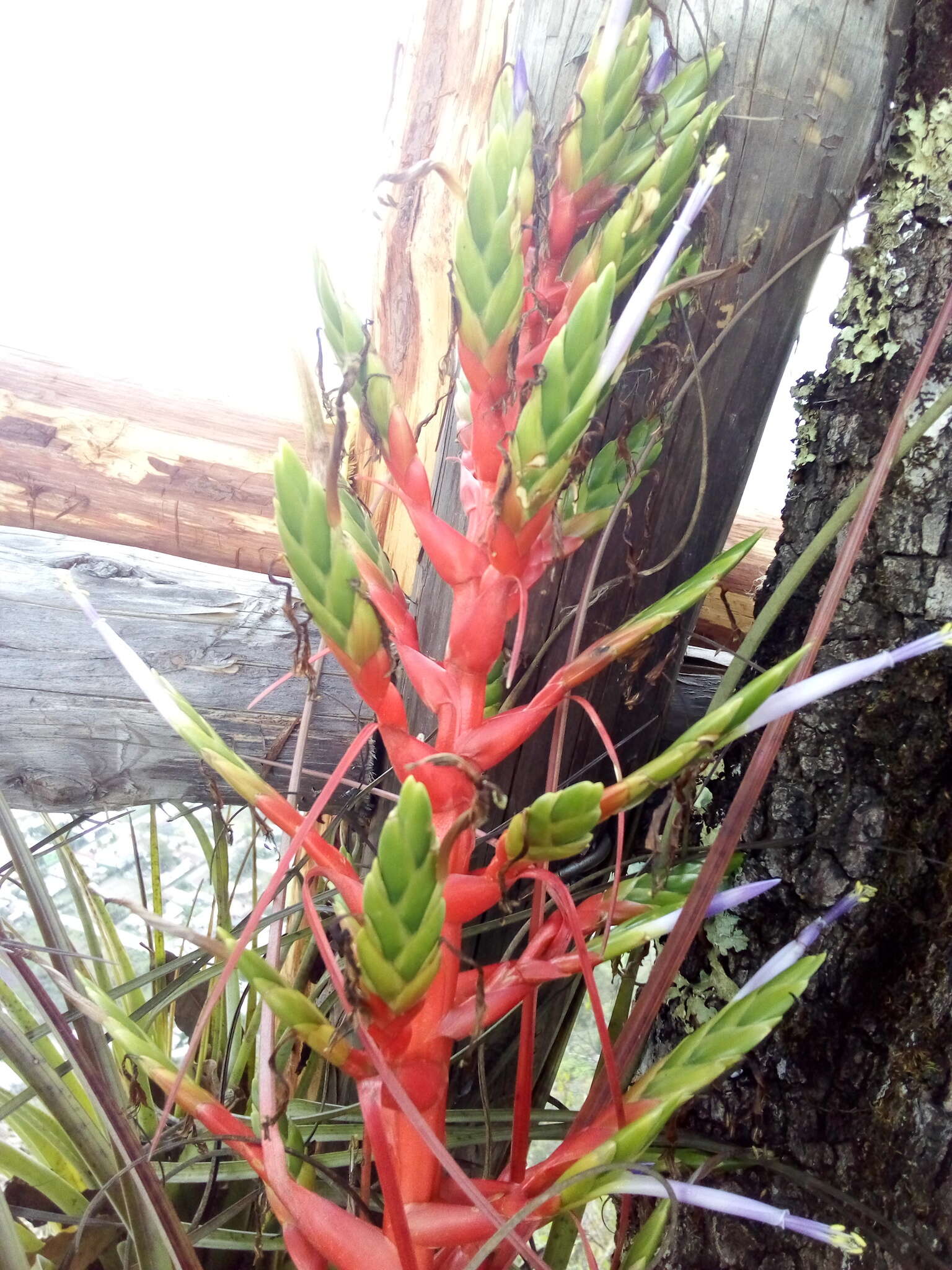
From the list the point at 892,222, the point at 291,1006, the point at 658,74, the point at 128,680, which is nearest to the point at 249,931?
the point at 291,1006

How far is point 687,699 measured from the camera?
0.69m

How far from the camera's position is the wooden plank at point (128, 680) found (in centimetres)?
60

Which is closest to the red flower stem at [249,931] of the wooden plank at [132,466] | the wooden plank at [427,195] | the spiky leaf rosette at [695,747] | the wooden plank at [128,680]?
the spiky leaf rosette at [695,747]

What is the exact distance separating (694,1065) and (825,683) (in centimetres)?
16

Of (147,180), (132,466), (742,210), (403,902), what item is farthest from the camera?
(147,180)

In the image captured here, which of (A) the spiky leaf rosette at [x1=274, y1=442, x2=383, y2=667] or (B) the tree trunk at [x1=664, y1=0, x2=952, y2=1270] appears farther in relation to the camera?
(B) the tree trunk at [x1=664, y1=0, x2=952, y2=1270]

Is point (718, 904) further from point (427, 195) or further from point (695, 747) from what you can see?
point (427, 195)

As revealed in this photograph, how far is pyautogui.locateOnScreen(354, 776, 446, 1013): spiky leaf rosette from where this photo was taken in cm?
24

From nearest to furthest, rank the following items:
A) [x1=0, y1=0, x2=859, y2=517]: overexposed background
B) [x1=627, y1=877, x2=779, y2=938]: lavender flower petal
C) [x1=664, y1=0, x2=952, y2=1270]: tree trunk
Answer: [x1=627, y1=877, x2=779, y2=938]: lavender flower petal
[x1=664, y1=0, x2=952, y2=1270]: tree trunk
[x1=0, y1=0, x2=859, y2=517]: overexposed background

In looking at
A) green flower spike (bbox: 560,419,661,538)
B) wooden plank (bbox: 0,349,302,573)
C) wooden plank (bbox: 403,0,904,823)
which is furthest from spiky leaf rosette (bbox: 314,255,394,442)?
wooden plank (bbox: 0,349,302,573)

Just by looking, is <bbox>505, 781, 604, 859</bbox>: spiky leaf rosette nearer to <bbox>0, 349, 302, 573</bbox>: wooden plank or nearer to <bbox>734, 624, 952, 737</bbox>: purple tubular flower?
<bbox>734, 624, 952, 737</bbox>: purple tubular flower

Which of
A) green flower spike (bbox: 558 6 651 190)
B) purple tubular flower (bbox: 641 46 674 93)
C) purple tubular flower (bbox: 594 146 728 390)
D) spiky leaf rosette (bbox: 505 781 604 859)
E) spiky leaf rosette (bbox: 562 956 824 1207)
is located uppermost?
purple tubular flower (bbox: 641 46 674 93)

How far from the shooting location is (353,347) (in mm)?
327

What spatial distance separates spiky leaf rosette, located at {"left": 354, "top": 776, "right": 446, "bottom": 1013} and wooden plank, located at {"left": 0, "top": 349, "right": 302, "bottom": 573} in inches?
27.1
